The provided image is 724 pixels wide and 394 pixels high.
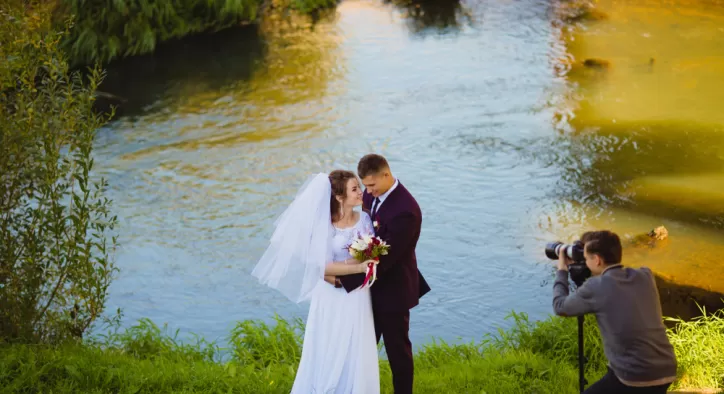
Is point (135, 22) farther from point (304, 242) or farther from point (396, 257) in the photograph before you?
point (396, 257)

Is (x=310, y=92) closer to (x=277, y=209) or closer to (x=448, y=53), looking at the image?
(x=448, y=53)

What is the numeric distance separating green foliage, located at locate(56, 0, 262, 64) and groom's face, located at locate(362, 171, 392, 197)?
11.1 meters

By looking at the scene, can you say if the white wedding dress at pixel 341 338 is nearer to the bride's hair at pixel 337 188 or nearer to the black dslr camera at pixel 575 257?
the bride's hair at pixel 337 188

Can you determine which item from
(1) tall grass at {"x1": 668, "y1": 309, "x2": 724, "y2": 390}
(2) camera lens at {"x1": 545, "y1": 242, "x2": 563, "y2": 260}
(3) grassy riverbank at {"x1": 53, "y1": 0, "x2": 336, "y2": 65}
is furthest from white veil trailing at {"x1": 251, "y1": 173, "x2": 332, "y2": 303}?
(3) grassy riverbank at {"x1": 53, "y1": 0, "x2": 336, "y2": 65}

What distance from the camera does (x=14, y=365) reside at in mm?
5680

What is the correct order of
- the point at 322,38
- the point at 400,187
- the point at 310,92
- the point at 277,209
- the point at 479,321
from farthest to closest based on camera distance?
the point at 322,38, the point at 310,92, the point at 277,209, the point at 479,321, the point at 400,187

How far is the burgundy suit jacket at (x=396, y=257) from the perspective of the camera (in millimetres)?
4898

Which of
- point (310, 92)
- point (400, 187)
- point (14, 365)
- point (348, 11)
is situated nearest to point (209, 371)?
point (14, 365)

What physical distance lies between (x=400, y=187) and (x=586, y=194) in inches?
226

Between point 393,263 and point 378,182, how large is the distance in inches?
17.5

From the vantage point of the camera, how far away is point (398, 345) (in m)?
5.10

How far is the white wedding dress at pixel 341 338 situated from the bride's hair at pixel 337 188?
0.35 feet

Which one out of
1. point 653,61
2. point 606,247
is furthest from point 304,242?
point 653,61

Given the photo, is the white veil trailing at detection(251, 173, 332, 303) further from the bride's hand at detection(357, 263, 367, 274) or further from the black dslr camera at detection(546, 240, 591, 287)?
the black dslr camera at detection(546, 240, 591, 287)
